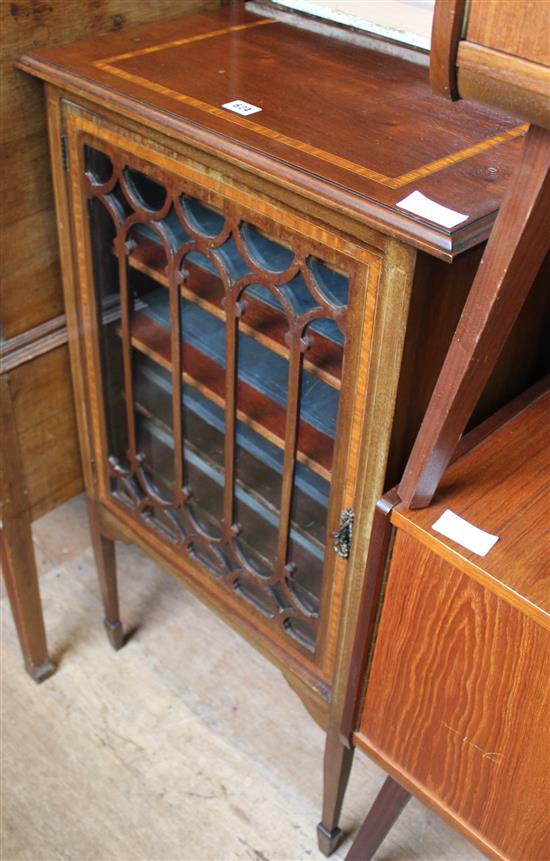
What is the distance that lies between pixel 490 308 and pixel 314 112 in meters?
0.34

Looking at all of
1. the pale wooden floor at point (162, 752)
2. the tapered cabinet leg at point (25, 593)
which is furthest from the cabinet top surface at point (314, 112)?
the pale wooden floor at point (162, 752)

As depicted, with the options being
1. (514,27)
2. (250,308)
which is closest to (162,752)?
(250,308)

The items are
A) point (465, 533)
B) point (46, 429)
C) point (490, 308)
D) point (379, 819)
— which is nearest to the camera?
point (490, 308)

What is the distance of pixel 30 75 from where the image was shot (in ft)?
3.61

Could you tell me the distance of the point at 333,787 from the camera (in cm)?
130

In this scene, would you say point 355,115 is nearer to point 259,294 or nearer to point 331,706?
point 259,294

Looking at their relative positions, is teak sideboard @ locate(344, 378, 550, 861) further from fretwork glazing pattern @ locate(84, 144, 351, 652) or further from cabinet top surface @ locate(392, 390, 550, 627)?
fretwork glazing pattern @ locate(84, 144, 351, 652)

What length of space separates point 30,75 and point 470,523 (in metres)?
0.73

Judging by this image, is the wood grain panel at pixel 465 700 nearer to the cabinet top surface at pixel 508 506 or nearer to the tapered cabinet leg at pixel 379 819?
the cabinet top surface at pixel 508 506

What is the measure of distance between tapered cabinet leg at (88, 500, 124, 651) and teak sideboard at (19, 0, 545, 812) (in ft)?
0.49

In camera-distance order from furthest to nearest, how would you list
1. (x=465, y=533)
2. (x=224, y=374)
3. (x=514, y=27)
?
(x=224, y=374)
(x=465, y=533)
(x=514, y=27)

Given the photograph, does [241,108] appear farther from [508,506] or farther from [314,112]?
[508,506]

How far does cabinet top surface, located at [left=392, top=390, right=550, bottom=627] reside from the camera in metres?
0.85

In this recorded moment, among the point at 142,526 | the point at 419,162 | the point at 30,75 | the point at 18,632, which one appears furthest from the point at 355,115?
the point at 18,632
